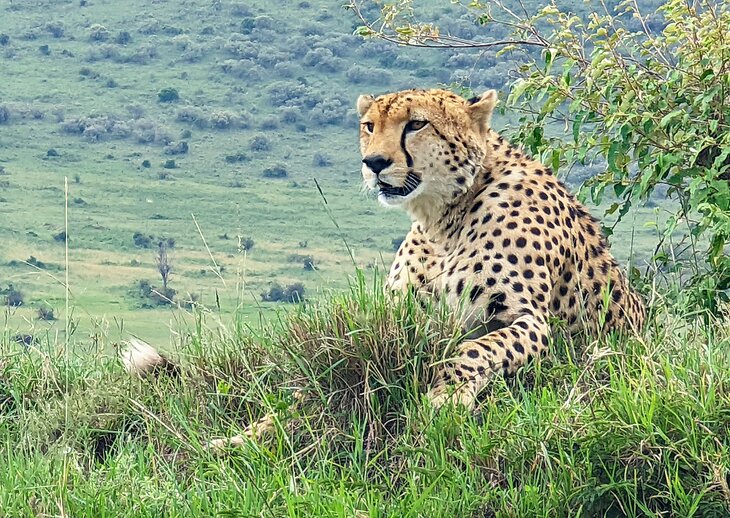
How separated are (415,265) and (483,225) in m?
0.34

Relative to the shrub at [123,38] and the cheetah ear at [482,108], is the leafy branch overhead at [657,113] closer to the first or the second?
the cheetah ear at [482,108]

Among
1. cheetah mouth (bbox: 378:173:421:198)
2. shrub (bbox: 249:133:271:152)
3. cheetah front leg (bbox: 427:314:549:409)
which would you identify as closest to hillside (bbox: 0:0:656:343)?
shrub (bbox: 249:133:271:152)

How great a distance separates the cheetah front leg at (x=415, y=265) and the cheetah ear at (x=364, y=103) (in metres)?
0.43

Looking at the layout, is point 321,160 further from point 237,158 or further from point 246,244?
point 246,244

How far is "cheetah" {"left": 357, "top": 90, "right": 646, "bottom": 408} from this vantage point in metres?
3.91

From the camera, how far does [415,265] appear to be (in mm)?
4312

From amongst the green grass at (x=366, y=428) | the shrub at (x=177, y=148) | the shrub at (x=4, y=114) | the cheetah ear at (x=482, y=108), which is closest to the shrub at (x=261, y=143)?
the shrub at (x=177, y=148)

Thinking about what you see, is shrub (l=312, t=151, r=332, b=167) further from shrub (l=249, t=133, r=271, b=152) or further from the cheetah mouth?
the cheetah mouth

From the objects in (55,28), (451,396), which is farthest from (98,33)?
(451,396)

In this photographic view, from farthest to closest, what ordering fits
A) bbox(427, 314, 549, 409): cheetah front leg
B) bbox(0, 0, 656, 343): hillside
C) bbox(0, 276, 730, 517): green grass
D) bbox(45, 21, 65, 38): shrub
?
bbox(45, 21, 65, 38): shrub < bbox(0, 0, 656, 343): hillside < bbox(427, 314, 549, 409): cheetah front leg < bbox(0, 276, 730, 517): green grass

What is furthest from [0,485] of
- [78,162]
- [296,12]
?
[296,12]

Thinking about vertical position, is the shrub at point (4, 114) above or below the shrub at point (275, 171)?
below

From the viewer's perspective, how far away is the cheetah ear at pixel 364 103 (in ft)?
13.9

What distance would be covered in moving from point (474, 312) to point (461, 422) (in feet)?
2.41
